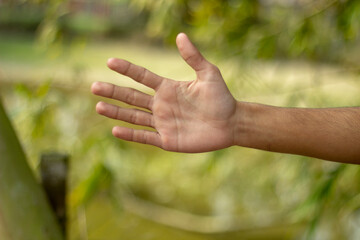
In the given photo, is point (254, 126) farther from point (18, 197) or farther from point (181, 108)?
point (18, 197)

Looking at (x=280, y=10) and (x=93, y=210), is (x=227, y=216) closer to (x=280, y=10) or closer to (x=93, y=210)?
(x=93, y=210)

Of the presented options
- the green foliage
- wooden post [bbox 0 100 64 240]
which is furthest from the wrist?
the green foliage

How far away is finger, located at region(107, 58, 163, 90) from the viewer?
3.01 ft

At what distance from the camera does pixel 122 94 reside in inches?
37.1

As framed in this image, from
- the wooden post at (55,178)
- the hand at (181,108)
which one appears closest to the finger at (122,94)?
the hand at (181,108)

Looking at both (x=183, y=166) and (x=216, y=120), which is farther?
(x=183, y=166)

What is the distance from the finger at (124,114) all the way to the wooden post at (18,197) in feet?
0.76

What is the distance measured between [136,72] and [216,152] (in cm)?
96

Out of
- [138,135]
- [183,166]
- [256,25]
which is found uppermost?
[256,25]

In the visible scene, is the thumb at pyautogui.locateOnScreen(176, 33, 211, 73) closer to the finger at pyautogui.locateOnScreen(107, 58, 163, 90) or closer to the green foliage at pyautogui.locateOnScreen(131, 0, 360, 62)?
the finger at pyautogui.locateOnScreen(107, 58, 163, 90)

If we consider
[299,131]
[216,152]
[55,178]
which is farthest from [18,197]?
[216,152]

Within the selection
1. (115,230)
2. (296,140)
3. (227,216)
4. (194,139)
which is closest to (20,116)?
(194,139)

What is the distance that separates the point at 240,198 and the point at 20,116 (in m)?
1.59

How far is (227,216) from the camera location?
10.3ft
